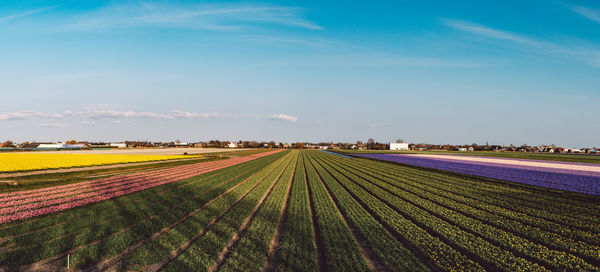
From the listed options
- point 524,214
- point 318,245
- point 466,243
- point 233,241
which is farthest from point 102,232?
point 524,214

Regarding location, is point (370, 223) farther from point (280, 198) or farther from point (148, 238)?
point (148, 238)

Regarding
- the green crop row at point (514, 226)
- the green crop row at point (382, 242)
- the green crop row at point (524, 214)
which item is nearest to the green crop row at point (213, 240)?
the green crop row at point (382, 242)

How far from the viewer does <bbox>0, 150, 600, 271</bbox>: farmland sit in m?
7.47

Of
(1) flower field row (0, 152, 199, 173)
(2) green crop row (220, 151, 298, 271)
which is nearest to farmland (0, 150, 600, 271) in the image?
(2) green crop row (220, 151, 298, 271)

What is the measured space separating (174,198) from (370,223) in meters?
11.3

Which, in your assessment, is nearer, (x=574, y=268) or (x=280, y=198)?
(x=574, y=268)

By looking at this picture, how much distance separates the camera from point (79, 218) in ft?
37.4

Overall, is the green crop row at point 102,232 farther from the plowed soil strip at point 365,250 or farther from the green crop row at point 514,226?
the green crop row at point 514,226

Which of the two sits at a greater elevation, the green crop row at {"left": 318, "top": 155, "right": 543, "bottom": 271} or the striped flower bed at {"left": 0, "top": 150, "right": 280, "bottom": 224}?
the green crop row at {"left": 318, "top": 155, "right": 543, "bottom": 271}

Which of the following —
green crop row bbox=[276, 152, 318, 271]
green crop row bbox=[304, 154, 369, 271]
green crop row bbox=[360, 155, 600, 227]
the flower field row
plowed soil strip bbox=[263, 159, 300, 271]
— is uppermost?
the flower field row

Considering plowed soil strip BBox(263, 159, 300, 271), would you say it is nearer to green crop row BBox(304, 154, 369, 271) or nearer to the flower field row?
green crop row BBox(304, 154, 369, 271)

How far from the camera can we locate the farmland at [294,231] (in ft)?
24.5

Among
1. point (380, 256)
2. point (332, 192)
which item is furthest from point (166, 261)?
point (332, 192)

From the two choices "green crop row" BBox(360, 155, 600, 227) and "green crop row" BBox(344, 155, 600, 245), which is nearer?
"green crop row" BBox(344, 155, 600, 245)
